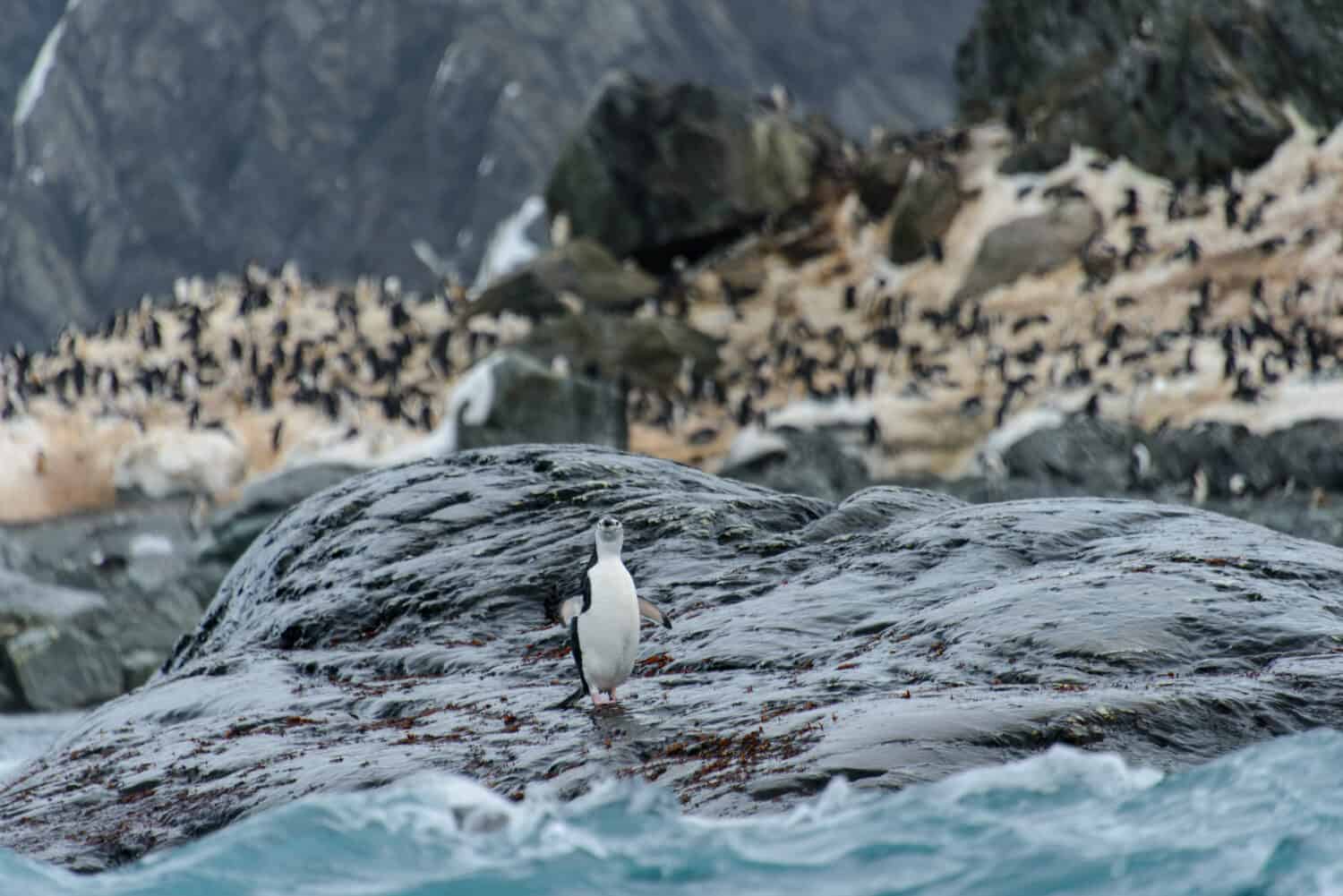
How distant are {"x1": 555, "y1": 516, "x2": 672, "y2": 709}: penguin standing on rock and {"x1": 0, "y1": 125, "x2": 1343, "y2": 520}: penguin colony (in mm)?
24303

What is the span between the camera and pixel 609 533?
324 inches

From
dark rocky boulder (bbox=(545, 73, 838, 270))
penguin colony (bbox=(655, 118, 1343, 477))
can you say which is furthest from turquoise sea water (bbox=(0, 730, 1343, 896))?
dark rocky boulder (bbox=(545, 73, 838, 270))

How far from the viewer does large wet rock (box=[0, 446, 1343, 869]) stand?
6988mm

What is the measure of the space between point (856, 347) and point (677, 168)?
12578mm

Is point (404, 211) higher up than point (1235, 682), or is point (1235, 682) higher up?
point (404, 211)

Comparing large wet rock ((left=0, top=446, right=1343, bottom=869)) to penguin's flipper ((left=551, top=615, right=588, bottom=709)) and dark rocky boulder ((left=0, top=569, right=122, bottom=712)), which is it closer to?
penguin's flipper ((left=551, top=615, right=588, bottom=709))

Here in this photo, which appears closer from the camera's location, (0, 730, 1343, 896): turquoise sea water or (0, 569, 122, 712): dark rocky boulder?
(0, 730, 1343, 896): turquoise sea water

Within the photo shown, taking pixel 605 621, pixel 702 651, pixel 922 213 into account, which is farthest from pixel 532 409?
pixel 605 621

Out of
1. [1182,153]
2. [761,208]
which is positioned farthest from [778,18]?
[1182,153]

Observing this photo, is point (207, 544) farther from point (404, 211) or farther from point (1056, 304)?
point (404, 211)

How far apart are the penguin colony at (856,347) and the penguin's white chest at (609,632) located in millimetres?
24486

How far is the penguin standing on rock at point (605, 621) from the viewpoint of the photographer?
7750 mm

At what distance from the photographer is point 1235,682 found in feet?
24.1

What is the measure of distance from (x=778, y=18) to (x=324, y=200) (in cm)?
3578
